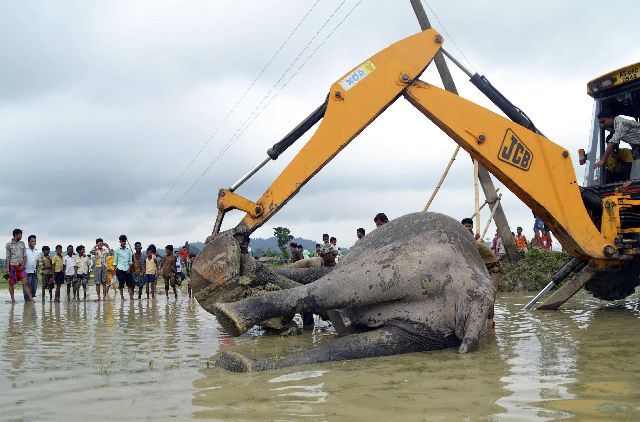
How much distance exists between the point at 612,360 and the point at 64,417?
374 cm

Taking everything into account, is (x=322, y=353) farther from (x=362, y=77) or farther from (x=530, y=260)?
(x=530, y=260)

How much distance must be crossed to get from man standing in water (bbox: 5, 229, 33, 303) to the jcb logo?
12314 mm

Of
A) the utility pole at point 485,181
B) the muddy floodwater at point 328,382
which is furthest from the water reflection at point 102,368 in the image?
the utility pole at point 485,181

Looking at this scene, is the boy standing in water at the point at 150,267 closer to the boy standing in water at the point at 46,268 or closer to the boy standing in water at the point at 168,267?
the boy standing in water at the point at 168,267

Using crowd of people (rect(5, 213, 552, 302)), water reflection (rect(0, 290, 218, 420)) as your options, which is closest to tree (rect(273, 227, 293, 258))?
crowd of people (rect(5, 213, 552, 302))

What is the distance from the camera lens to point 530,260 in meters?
14.7

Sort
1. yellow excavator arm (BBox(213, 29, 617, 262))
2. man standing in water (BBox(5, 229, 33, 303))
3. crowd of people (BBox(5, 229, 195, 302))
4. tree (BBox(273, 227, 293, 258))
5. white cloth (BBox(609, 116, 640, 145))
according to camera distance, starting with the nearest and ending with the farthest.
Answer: yellow excavator arm (BBox(213, 29, 617, 262)) < white cloth (BBox(609, 116, 640, 145)) < man standing in water (BBox(5, 229, 33, 303)) < crowd of people (BBox(5, 229, 195, 302)) < tree (BBox(273, 227, 293, 258))

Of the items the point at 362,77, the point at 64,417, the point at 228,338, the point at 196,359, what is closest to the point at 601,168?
the point at 362,77

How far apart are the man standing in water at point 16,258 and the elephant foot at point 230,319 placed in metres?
12.3

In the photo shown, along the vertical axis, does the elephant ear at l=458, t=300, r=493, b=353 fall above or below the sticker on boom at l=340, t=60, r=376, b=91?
below

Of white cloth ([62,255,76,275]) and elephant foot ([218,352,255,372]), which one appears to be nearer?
elephant foot ([218,352,255,372])

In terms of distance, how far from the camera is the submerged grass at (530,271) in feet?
46.0

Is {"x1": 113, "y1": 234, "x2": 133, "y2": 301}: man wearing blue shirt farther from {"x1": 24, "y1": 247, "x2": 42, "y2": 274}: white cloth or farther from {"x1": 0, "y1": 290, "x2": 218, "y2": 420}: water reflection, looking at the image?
{"x1": 0, "y1": 290, "x2": 218, "y2": 420}: water reflection

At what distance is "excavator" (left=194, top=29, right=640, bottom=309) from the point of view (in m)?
7.60
